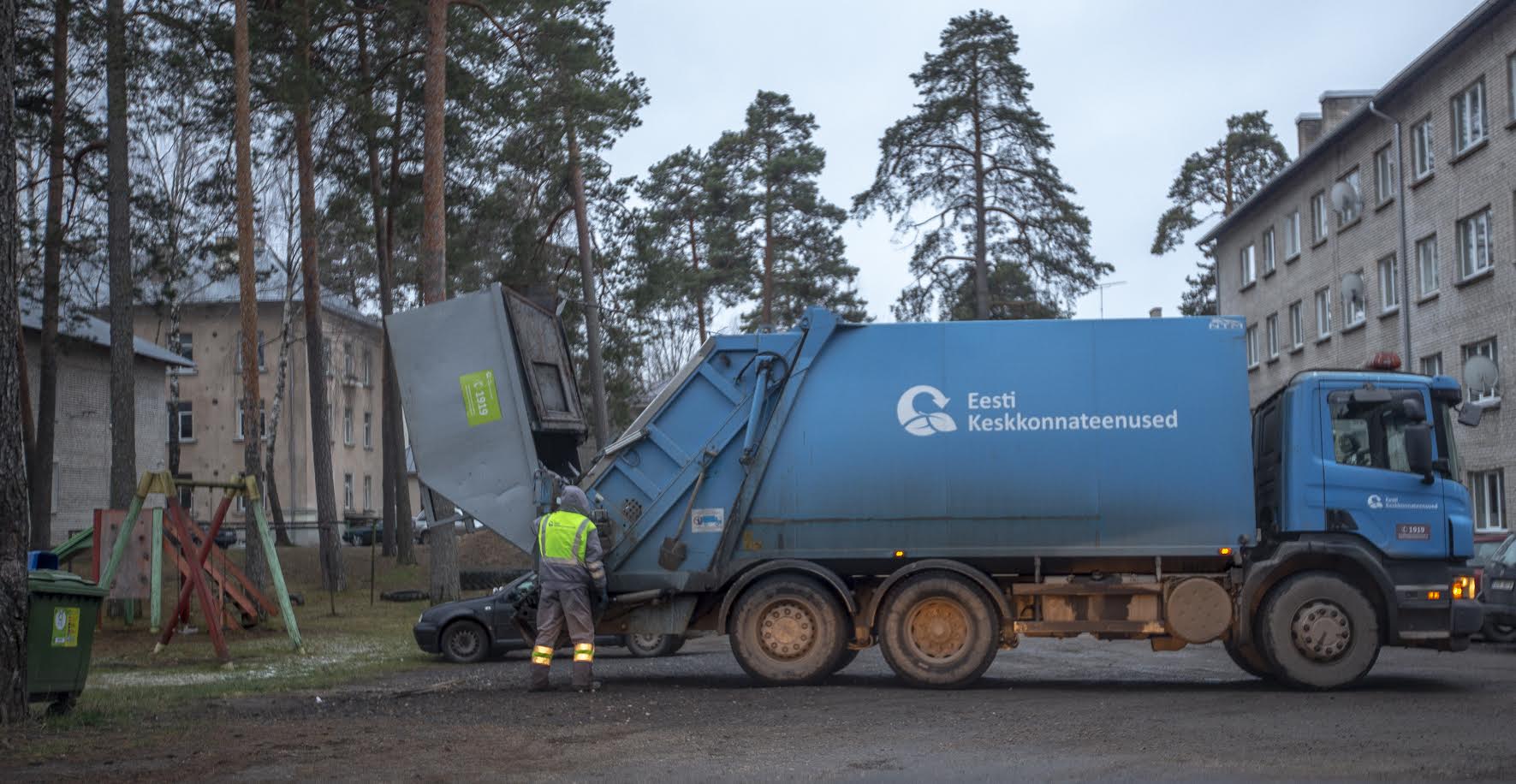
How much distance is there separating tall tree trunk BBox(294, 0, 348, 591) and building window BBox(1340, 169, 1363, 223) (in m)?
23.5

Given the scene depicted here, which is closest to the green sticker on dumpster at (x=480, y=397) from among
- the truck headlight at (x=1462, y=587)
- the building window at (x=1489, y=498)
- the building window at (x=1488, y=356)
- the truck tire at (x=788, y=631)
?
the truck tire at (x=788, y=631)

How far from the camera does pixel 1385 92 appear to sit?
1234 inches

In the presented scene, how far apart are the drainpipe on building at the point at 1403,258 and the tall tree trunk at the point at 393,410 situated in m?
21.0

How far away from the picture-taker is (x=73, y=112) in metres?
26.0

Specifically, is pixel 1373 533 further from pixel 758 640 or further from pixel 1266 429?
pixel 758 640

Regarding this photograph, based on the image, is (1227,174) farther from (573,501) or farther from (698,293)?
(573,501)

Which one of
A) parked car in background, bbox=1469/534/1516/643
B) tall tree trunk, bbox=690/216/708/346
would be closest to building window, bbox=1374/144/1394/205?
parked car in background, bbox=1469/534/1516/643

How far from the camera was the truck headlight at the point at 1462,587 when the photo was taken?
12016mm

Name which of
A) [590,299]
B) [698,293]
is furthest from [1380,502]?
[698,293]

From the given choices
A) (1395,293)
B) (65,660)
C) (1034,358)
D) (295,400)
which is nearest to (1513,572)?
(1034,358)

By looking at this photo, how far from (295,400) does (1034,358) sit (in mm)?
48738

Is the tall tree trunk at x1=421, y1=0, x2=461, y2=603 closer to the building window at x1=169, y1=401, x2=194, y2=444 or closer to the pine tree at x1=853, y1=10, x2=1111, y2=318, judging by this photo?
the pine tree at x1=853, y1=10, x2=1111, y2=318

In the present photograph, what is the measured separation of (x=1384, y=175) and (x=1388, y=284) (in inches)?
100

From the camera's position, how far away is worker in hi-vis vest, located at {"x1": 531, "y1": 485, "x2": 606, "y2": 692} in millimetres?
12305
